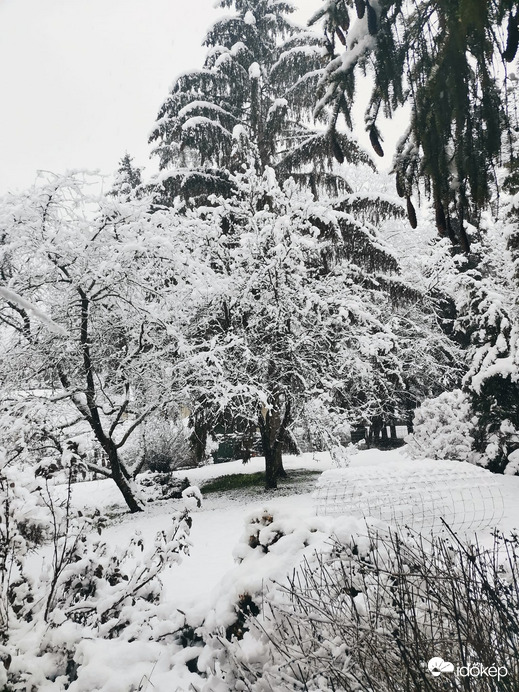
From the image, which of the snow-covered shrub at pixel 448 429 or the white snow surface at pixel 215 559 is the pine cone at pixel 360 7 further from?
the snow-covered shrub at pixel 448 429

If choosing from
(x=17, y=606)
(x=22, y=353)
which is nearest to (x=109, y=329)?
(x=22, y=353)

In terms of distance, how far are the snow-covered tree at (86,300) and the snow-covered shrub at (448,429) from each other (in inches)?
196

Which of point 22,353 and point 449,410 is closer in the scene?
point 22,353

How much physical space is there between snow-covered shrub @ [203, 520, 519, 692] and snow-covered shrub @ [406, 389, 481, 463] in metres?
6.56

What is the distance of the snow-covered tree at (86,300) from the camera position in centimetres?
698

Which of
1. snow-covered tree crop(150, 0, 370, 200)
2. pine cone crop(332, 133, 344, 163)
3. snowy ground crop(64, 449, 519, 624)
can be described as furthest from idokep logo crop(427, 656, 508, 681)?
snow-covered tree crop(150, 0, 370, 200)

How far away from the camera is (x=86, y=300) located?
7180 mm

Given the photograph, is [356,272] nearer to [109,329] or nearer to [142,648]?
[109,329]

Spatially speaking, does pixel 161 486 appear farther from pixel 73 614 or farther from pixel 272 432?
pixel 73 614

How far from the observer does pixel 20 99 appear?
4578 millimetres

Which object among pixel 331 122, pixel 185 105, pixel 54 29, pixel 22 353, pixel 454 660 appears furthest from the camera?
pixel 185 105

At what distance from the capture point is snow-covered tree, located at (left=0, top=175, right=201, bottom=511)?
6.98 m

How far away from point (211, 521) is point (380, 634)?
535 cm

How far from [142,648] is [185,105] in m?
12.2
